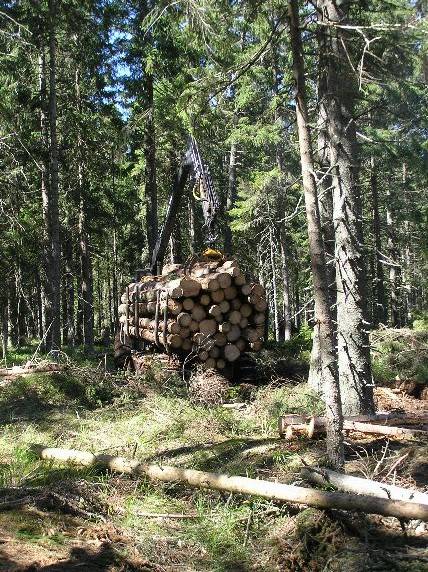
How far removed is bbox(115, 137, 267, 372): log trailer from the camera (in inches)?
448

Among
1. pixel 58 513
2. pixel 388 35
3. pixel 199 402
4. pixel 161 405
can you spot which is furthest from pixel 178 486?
pixel 388 35

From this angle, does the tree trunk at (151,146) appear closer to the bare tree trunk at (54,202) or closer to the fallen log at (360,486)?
the bare tree trunk at (54,202)

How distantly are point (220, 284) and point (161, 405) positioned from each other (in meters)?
3.43

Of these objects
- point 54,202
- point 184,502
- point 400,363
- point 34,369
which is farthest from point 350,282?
point 54,202

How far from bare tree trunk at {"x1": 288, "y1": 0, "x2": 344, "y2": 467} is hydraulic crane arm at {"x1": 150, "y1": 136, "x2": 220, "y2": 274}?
4.83m

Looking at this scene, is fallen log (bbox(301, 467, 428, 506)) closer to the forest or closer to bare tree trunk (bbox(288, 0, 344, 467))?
the forest

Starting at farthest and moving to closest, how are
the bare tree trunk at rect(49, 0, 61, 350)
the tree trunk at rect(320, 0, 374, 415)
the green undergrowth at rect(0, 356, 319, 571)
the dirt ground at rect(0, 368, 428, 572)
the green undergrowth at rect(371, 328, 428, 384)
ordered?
the bare tree trunk at rect(49, 0, 61, 350), the green undergrowth at rect(371, 328, 428, 384), the tree trunk at rect(320, 0, 374, 415), the green undergrowth at rect(0, 356, 319, 571), the dirt ground at rect(0, 368, 428, 572)

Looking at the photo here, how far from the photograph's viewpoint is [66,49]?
20.2 meters

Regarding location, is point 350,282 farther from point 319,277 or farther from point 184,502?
point 184,502

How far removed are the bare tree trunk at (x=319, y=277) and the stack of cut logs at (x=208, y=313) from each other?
570 centimetres

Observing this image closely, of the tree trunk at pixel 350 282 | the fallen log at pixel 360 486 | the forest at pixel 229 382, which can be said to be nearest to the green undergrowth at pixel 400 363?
the forest at pixel 229 382

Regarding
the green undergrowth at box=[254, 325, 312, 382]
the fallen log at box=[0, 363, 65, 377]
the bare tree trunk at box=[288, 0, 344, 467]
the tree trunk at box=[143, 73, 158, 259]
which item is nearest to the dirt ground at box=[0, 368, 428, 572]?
the bare tree trunk at box=[288, 0, 344, 467]

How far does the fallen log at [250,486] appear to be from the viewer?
3965mm

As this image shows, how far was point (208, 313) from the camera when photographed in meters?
11.7
